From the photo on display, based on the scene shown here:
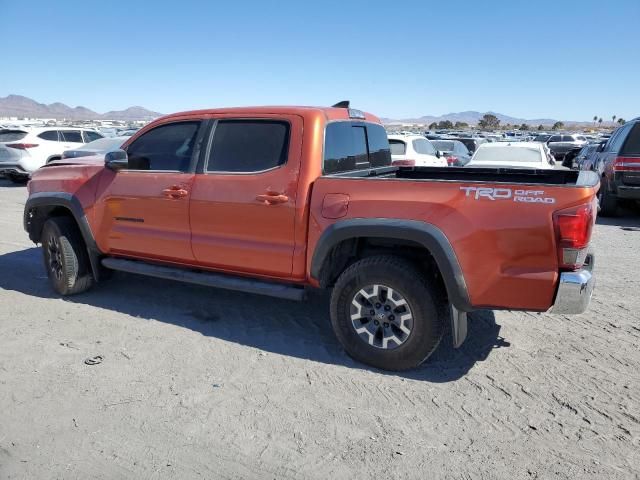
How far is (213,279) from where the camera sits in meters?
4.32

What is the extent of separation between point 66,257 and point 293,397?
305cm

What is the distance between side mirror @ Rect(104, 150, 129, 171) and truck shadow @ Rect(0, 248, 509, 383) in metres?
1.35

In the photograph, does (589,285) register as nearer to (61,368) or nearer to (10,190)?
(61,368)

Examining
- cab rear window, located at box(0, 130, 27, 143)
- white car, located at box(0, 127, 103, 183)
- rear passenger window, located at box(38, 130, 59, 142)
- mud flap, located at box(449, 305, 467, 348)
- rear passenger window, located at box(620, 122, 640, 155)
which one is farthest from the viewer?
rear passenger window, located at box(38, 130, 59, 142)

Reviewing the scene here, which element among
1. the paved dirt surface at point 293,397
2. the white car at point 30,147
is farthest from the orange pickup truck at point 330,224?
the white car at point 30,147

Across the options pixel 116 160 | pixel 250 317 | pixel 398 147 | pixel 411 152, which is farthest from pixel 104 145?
pixel 250 317

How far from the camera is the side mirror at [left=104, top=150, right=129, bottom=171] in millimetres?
4586

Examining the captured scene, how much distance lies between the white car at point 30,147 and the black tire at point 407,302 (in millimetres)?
13896

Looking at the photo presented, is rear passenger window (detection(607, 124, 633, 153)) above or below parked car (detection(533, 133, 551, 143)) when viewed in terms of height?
above

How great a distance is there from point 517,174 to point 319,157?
1.99m

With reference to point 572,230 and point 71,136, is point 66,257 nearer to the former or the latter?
point 572,230

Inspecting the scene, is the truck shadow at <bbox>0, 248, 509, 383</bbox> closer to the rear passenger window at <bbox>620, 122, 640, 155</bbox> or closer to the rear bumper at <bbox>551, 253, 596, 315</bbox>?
the rear bumper at <bbox>551, 253, 596, 315</bbox>

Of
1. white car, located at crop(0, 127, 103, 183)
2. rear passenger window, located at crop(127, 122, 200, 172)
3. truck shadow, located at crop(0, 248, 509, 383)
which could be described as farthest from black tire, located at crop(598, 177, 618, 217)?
white car, located at crop(0, 127, 103, 183)

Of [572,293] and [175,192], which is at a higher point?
[175,192]
